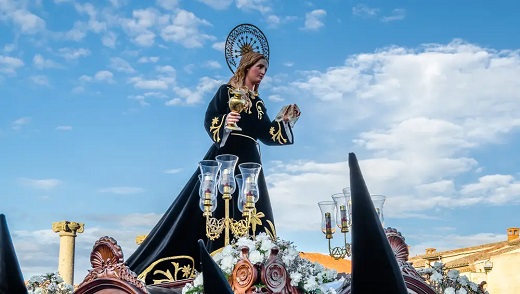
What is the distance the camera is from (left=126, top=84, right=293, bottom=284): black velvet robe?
18.4ft

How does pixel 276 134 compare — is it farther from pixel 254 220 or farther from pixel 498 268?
pixel 498 268

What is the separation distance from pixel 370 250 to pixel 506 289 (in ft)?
58.7

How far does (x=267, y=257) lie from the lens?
4.18 meters

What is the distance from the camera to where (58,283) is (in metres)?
5.34

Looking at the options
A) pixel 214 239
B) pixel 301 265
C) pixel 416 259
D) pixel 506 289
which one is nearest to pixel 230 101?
pixel 214 239

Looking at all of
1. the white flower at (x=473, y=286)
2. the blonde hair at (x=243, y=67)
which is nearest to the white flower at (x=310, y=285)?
the white flower at (x=473, y=286)

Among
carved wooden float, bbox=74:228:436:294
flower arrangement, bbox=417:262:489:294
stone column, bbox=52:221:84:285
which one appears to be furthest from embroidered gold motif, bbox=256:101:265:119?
stone column, bbox=52:221:84:285

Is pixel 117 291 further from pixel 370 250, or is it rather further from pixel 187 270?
pixel 370 250

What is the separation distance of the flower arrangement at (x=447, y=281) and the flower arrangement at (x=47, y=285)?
9.82 ft

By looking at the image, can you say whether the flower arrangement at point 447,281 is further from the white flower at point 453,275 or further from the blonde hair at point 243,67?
the blonde hair at point 243,67

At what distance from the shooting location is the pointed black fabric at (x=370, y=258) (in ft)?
6.42

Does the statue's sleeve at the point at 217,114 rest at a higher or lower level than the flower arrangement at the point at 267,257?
higher

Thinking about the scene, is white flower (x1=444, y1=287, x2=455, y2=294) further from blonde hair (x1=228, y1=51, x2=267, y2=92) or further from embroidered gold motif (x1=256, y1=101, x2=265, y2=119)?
blonde hair (x1=228, y1=51, x2=267, y2=92)

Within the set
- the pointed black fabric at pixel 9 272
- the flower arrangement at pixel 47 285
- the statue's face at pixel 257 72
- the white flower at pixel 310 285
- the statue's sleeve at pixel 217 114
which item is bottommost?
the pointed black fabric at pixel 9 272
